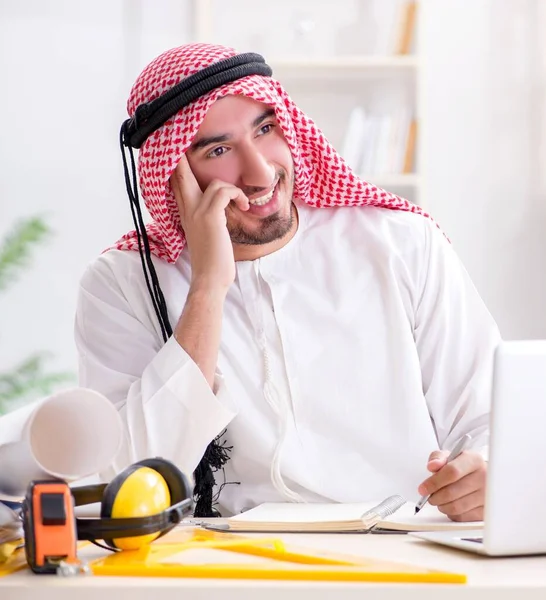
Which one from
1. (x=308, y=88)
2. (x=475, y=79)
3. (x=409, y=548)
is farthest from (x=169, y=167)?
(x=475, y=79)

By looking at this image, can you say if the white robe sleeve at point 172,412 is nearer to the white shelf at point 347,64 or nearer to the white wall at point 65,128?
the white shelf at point 347,64

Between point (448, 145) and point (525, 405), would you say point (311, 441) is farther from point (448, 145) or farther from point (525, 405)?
point (448, 145)

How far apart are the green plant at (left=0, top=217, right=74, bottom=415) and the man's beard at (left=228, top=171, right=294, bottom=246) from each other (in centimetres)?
183

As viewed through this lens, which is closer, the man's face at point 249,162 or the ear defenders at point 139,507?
the ear defenders at point 139,507

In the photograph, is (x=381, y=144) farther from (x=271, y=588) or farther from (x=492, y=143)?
(x=271, y=588)

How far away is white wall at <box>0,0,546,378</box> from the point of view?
145 inches

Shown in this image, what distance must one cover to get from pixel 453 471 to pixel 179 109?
87cm

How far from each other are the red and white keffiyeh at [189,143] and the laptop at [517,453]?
1.01 m

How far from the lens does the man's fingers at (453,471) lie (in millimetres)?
1338

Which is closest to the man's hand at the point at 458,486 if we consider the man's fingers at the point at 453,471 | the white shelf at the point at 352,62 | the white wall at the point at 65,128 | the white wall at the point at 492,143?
the man's fingers at the point at 453,471

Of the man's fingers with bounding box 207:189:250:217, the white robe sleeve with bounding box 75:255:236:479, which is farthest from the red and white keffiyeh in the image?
the white robe sleeve with bounding box 75:255:236:479

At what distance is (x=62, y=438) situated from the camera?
104cm

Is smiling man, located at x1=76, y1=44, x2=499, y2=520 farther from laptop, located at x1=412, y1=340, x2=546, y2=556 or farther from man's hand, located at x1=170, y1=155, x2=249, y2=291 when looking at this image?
laptop, located at x1=412, y1=340, x2=546, y2=556

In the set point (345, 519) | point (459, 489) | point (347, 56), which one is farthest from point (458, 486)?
point (347, 56)
